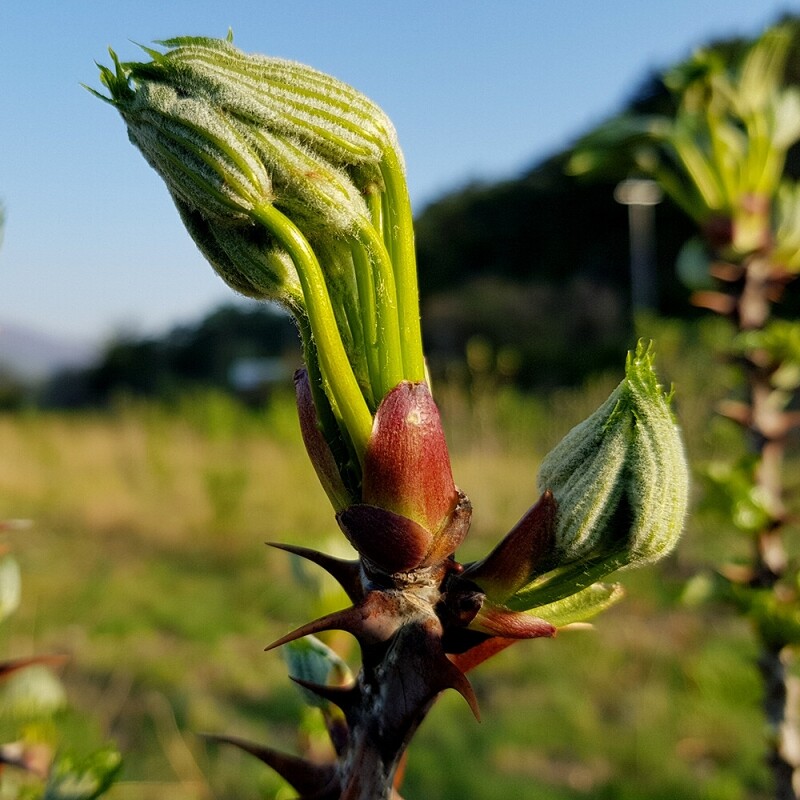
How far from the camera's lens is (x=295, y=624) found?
3.61 ft

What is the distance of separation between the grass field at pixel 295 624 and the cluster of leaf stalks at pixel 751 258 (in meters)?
0.10

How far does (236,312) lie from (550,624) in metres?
23.0

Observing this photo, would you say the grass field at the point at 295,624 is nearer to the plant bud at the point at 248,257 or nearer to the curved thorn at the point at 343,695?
the curved thorn at the point at 343,695

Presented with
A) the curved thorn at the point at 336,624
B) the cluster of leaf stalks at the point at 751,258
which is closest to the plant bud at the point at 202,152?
the curved thorn at the point at 336,624

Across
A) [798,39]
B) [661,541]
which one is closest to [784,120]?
[661,541]

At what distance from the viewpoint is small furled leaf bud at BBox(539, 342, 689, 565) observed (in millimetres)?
572

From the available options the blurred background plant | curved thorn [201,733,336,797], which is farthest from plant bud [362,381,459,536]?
the blurred background plant

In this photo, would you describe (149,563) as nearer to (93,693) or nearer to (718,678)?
(93,693)

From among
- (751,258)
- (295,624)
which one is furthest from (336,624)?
(751,258)

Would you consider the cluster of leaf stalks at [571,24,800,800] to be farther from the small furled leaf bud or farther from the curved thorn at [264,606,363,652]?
the curved thorn at [264,606,363,652]

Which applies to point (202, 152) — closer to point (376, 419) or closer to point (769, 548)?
point (376, 419)

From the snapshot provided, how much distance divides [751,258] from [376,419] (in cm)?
125

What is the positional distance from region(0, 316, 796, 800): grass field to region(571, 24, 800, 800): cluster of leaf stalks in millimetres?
100

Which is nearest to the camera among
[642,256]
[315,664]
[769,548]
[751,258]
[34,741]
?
[315,664]
